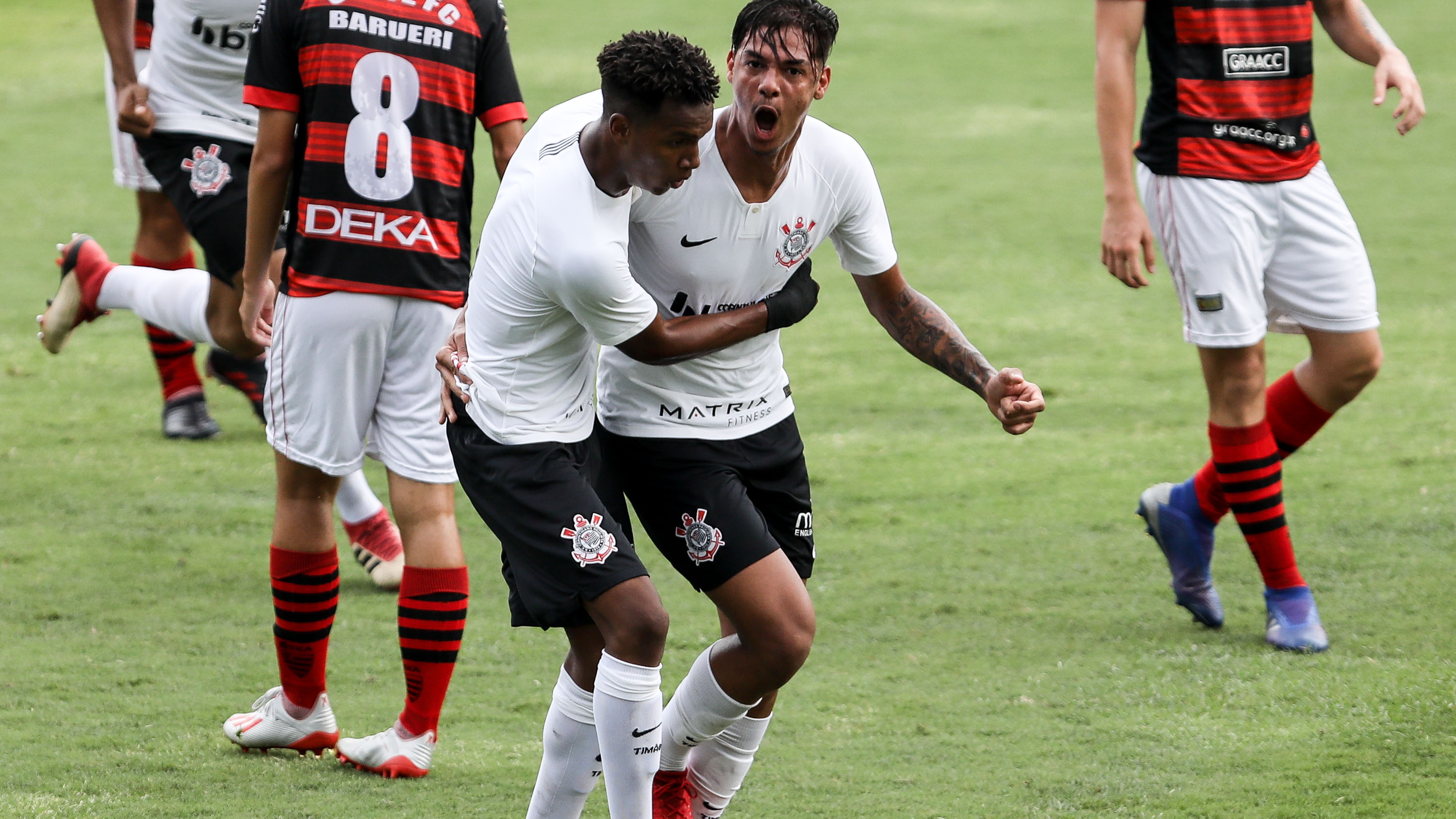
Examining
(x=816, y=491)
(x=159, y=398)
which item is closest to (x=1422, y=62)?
(x=816, y=491)

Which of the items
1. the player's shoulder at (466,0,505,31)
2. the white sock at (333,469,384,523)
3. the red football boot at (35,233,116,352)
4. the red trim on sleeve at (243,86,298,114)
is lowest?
the white sock at (333,469,384,523)

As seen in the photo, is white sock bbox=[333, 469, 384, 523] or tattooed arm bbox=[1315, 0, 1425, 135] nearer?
tattooed arm bbox=[1315, 0, 1425, 135]

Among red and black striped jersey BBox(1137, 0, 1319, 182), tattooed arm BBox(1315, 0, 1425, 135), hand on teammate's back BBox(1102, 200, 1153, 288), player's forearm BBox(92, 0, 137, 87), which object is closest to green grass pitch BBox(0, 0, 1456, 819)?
hand on teammate's back BBox(1102, 200, 1153, 288)

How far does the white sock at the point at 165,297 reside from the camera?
512 cm

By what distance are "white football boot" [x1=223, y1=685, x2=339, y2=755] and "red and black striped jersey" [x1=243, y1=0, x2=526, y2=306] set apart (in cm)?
103

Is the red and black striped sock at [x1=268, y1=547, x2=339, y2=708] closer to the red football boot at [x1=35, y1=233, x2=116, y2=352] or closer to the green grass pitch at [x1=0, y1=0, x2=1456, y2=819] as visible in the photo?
the green grass pitch at [x1=0, y1=0, x2=1456, y2=819]

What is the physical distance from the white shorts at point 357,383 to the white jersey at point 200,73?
1369 millimetres

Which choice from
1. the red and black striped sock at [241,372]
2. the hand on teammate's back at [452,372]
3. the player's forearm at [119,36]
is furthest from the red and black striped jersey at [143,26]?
the hand on teammate's back at [452,372]

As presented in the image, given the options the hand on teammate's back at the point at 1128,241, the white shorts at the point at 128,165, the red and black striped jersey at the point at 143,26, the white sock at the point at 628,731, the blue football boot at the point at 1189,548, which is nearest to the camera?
the white sock at the point at 628,731

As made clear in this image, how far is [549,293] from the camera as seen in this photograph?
10.3ft

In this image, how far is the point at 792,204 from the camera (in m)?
3.40

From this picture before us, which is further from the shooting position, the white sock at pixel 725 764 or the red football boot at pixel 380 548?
the red football boot at pixel 380 548

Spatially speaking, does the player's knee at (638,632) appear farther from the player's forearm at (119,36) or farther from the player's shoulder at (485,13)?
the player's forearm at (119,36)

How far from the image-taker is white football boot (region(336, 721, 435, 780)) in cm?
391
